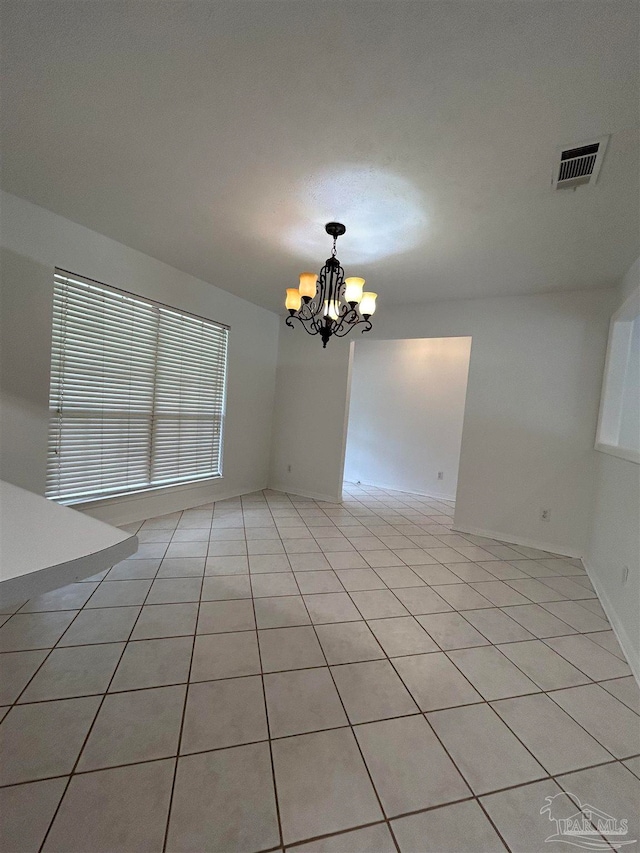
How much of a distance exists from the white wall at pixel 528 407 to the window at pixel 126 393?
2283mm

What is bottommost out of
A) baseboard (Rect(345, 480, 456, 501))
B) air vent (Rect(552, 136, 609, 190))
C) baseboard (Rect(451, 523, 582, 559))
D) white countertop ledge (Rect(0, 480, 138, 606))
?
baseboard (Rect(345, 480, 456, 501))

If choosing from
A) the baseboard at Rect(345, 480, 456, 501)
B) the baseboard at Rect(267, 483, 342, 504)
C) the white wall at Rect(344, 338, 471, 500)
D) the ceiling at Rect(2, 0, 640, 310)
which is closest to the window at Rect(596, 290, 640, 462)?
the ceiling at Rect(2, 0, 640, 310)

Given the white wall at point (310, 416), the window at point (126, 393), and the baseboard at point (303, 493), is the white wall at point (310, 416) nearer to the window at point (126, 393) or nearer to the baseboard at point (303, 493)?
the baseboard at point (303, 493)

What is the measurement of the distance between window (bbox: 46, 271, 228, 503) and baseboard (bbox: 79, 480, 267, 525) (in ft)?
0.32

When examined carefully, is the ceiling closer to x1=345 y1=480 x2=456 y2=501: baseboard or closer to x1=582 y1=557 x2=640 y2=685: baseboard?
x1=582 y1=557 x2=640 y2=685: baseboard

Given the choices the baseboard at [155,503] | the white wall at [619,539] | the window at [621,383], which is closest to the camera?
the white wall at [619,539]

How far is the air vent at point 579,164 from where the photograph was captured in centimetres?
153

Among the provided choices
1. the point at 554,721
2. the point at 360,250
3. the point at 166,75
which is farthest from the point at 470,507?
the point at 166,75

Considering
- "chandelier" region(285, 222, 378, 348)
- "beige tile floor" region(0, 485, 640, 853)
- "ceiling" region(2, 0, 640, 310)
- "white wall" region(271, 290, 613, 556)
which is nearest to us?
"beige tile floor" region(0, 485, 640, 853)

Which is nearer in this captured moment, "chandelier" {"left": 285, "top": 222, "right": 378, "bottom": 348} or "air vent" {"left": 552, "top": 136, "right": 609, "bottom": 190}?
"air vent" {"left": 552, "top": 136, "right": 609, "bottom": 190}

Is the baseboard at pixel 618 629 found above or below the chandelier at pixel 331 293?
below

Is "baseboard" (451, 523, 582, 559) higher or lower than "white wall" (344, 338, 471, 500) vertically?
lower

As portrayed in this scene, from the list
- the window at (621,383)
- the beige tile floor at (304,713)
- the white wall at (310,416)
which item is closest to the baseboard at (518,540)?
the beige tile floor at (304,713)

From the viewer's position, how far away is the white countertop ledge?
2.32 ft
